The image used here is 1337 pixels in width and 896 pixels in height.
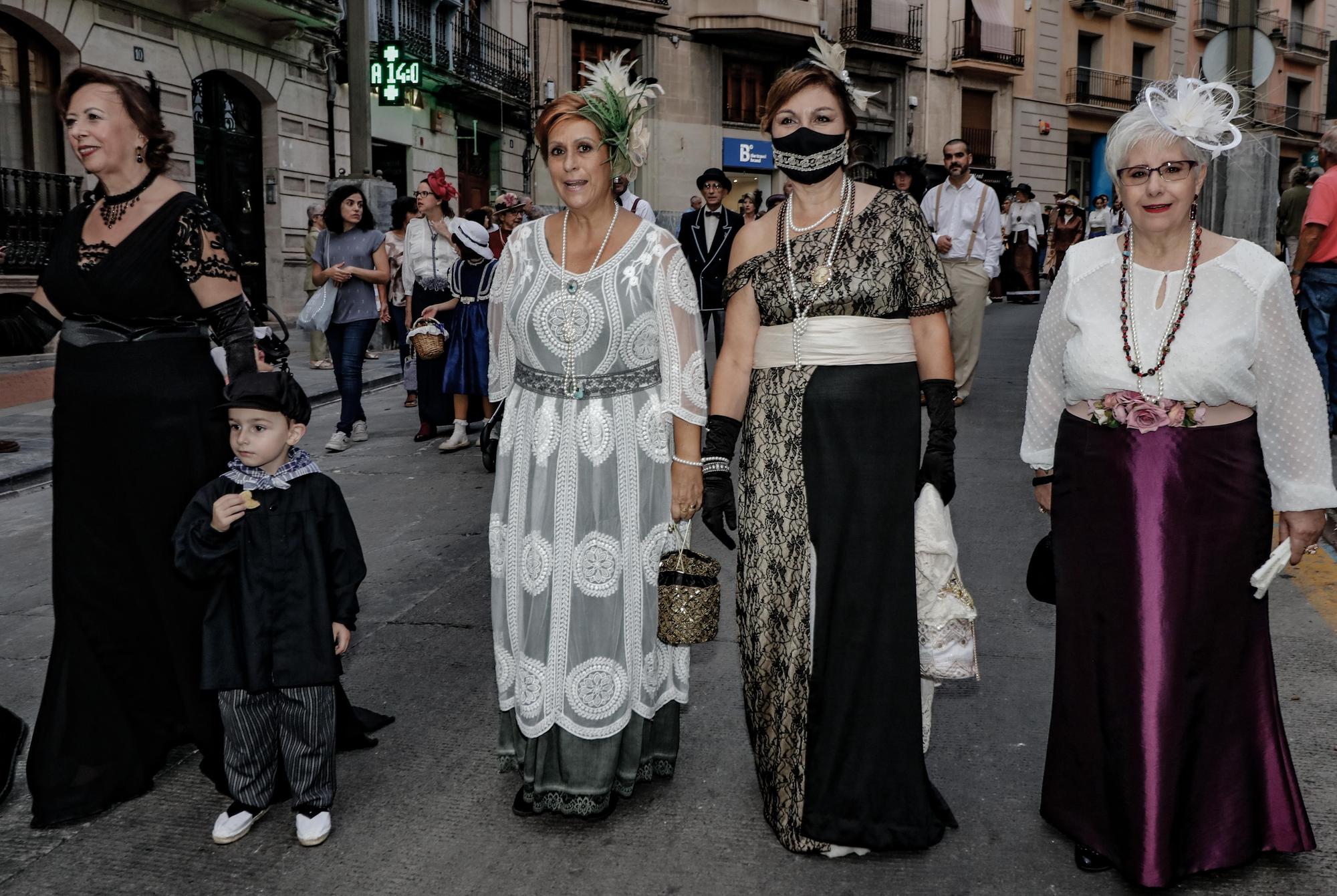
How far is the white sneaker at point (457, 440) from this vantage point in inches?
378

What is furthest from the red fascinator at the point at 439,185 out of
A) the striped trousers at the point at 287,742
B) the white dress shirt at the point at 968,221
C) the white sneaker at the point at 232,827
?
the white sneaker at the point at 232,827

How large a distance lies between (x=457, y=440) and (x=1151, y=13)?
1423 inches

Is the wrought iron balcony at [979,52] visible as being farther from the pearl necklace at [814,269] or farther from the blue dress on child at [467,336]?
the pearl necklace at [814,269]

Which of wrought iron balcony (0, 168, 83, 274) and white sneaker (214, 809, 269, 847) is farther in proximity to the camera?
wrought iron balcony (0, 168, 83, 274)

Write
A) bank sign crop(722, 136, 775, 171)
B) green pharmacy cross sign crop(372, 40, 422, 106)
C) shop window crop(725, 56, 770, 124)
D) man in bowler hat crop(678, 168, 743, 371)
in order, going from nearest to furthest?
man in bowler hat crop(678, 168, 743, 371) < green pharmacy cross sign crop(372, 40, 422, 106) < bank sign crop(722, 136, 775, 171) < shop window crop(725, 56, 770, 124)

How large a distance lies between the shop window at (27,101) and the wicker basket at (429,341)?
894 centimetres

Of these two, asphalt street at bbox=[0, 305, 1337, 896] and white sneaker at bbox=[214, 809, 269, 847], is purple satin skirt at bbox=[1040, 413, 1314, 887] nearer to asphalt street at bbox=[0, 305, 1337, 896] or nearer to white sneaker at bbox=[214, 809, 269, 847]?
asphalt street at bbox=[0, 305, 1337, 896]

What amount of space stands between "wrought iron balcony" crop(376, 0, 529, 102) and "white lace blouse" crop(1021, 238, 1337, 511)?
20.7 metres

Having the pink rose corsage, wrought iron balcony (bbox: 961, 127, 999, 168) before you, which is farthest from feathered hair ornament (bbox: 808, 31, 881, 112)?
wrought iron balcony (bbox: 961, 127, 999, 168)

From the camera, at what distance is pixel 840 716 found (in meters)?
3.26

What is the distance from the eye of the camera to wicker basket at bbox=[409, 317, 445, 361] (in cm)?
893

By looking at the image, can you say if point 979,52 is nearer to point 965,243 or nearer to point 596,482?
point 965,243

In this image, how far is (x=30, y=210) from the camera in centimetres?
1526

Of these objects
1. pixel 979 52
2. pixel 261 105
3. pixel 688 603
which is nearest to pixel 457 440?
pixel 688 603
